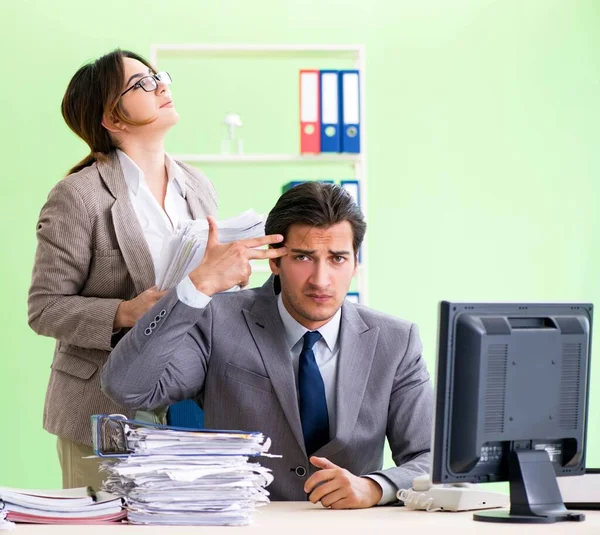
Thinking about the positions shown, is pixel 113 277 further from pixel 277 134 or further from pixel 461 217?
pixel 461 217

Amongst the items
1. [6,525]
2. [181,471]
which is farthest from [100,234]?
[6,525]

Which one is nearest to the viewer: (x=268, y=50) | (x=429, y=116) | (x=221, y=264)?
(x=221, y=264)

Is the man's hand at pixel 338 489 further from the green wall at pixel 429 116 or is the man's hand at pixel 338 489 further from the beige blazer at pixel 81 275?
the green wall at pixel 429 116

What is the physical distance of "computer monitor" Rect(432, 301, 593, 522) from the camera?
1.73m

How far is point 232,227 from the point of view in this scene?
6.89 ft

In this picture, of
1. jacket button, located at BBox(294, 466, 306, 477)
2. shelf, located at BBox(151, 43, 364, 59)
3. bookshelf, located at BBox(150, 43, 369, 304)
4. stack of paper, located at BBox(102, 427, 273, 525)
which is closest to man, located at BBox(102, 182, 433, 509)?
jacket button, located at BBox(294, 466, 306, 477)

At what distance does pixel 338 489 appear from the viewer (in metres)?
1.93

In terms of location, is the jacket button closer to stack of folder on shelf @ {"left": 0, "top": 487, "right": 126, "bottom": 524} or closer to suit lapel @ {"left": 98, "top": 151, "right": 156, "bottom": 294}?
stack of folder on shelf @ {"left": 0, "top": 487, "right": 126, "bottom": 524}

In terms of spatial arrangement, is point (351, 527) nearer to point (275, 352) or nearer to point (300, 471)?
point (300, 471)

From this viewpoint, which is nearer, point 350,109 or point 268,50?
point 350,109

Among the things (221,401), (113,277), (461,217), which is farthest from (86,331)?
→ (461,217)

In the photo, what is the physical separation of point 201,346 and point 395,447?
51 cm

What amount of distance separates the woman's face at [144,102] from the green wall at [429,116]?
77.9 inches

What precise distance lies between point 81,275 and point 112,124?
42 centimetres
